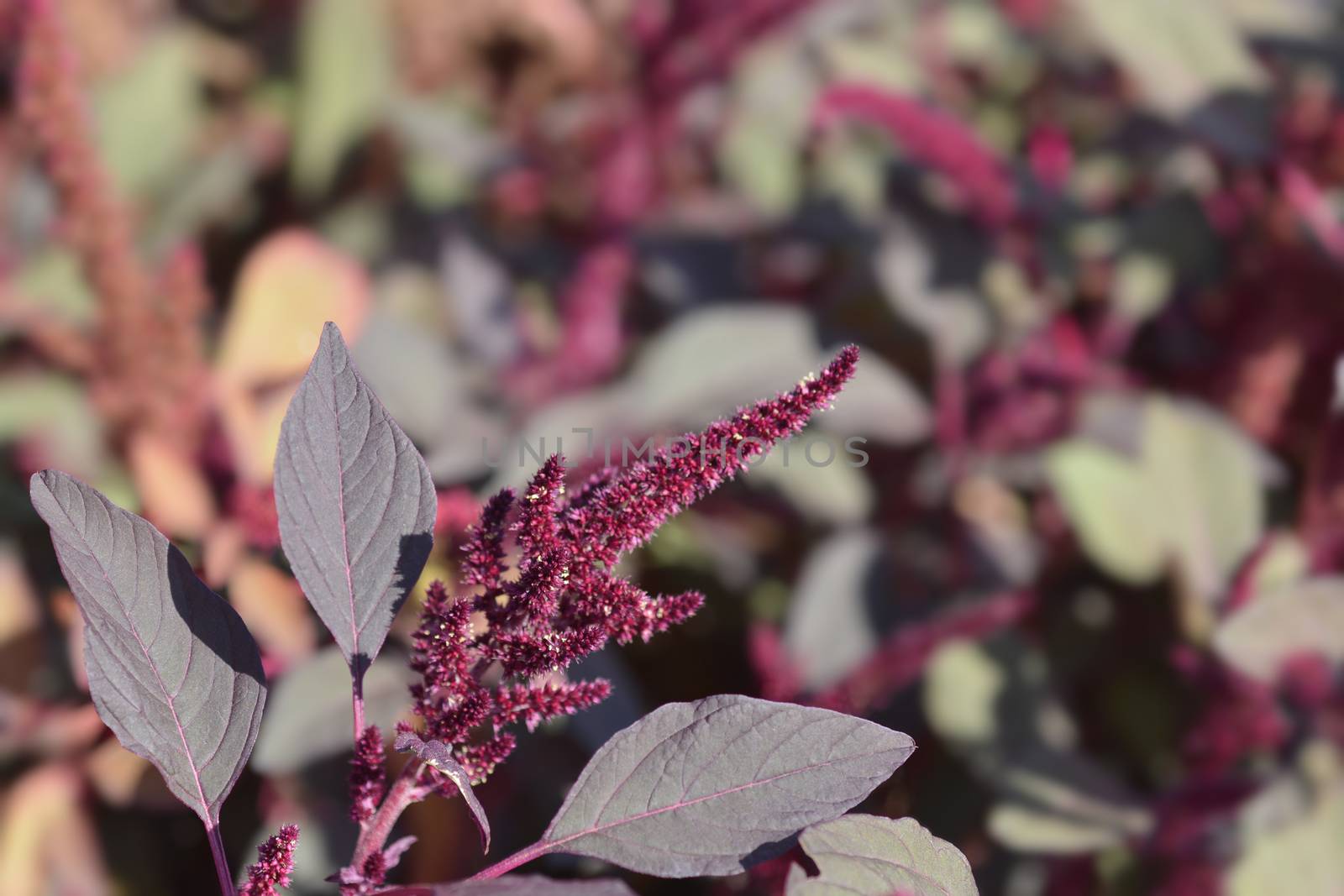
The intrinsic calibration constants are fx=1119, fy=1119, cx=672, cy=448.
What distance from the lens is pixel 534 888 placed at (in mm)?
415

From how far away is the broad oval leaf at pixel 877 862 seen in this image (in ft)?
1.46

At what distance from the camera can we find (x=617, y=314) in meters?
1.23

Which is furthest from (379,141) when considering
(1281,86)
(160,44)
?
(1281,86)

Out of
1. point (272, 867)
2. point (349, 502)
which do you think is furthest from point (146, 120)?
point (272, 867)

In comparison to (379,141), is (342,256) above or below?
below

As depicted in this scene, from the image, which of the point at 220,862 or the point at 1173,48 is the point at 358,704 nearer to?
the point at 220,862

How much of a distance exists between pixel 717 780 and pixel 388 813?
15cm

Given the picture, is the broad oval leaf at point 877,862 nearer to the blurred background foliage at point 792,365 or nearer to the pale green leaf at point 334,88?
the blurred background foliage at point 792,365

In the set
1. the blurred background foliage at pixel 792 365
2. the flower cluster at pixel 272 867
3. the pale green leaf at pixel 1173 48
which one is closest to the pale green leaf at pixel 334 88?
the blurred background foliage at pixel 792 365

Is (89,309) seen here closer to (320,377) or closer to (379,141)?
(379,141)

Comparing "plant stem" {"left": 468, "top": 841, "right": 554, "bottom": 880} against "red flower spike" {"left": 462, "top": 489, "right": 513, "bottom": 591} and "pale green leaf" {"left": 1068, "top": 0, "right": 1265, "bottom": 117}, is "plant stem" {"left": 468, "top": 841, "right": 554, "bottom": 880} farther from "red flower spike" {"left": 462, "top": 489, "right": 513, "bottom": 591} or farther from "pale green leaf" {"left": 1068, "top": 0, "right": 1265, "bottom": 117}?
"pale green leaf" {"left": 1068, "top": 0, "right": 1265, "bottom": 117}

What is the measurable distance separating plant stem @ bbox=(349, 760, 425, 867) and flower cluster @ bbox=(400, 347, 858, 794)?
0.02m

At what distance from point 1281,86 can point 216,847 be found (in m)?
→ 1.46

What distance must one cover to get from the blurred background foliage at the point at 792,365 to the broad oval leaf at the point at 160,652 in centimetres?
19
